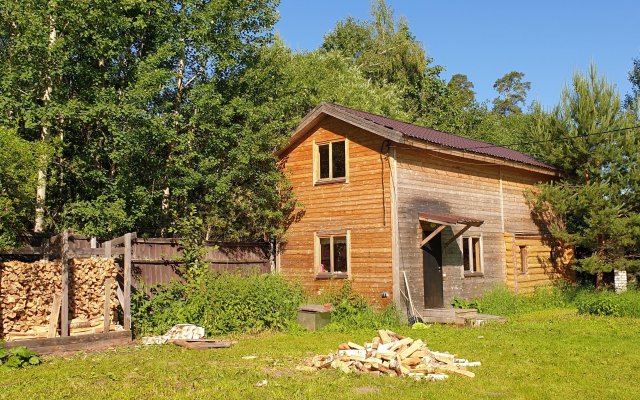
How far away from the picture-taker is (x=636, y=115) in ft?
71.4

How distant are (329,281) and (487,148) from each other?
7.66 m

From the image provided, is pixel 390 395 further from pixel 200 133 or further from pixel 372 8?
pixel 372 8

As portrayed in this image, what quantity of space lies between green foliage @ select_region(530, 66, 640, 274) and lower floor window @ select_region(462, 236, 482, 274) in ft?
12.1

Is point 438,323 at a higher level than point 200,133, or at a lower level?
lower

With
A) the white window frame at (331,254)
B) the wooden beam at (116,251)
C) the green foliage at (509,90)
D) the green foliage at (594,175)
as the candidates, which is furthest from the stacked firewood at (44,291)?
the green foliage at (509,90)

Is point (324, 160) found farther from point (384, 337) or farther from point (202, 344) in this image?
point (384, 337)

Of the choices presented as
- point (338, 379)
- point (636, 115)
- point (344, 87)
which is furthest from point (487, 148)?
point (338, 379)

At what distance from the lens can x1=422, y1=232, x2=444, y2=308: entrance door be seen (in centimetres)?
1781

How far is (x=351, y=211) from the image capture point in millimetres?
17969

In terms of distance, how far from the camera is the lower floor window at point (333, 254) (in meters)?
18.1

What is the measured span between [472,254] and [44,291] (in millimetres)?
12861

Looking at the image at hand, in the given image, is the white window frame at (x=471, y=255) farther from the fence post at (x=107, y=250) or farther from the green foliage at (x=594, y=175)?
the fence post at (x=107, y=250)

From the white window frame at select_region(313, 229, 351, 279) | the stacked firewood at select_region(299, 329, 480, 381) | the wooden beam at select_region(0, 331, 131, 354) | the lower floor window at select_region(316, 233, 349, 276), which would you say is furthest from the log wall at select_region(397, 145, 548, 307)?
the wooden beam at select_region(0, 331, 131, 354)

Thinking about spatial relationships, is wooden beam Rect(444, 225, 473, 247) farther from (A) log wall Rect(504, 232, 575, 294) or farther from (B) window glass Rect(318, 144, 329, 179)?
A: (B) window glass Rect(318, 144, 329, 179)
